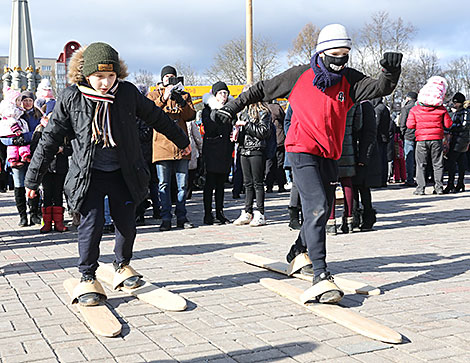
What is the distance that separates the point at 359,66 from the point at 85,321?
49.7 m

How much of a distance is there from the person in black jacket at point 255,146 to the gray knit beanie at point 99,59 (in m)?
4.40

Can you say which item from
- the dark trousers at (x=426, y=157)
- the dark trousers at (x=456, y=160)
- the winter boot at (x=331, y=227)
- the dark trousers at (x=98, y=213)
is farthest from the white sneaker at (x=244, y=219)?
the dark trousers at (x=456, y=160)

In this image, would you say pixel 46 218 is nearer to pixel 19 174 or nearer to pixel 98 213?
pixel 19 174

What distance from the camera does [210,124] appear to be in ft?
30.8

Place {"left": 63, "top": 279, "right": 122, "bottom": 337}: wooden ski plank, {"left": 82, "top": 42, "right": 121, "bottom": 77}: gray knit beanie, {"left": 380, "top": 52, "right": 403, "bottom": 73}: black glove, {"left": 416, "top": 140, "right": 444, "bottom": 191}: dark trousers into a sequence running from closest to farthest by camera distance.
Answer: {"left": 63, "top": 279, "right": 122, "bottom": 337}: wooden ski plank
{"left": 380, "top": 52, "right": 403, "bottom": 73}: black glove
{"left": 82, "top": 42, "right": 121, "bottom": 77}: gray knit beanie
{"left": 416, "top": 140, "right": 444, "bottom": 191}: dark trousers

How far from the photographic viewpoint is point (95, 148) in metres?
4.77

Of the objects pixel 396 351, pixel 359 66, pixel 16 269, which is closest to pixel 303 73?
pixel 396 351

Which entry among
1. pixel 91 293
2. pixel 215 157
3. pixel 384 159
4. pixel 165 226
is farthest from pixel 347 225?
pixel 384 159

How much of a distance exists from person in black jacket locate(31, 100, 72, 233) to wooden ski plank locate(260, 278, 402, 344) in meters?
4.65

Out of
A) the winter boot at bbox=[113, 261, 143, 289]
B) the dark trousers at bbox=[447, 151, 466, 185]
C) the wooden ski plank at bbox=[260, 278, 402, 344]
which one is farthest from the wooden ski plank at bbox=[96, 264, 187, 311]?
the dark trousers at bbox=[447, 151, 466, 185]

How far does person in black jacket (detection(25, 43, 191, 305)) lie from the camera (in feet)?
15.6

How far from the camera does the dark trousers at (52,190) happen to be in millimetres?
9078

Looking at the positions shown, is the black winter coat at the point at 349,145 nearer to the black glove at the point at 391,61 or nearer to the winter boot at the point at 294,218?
the winter boot at the point at 294,218

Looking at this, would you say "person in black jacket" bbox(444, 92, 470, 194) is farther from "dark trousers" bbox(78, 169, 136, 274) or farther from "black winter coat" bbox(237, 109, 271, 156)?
"dark trousers" bbox(78, 169, 136, 274)
